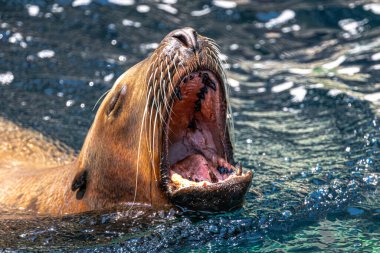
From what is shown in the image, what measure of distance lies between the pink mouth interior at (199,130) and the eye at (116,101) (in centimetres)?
38

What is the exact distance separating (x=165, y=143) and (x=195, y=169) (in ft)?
1.19

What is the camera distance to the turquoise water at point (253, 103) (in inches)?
187

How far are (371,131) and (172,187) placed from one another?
310 centimetres

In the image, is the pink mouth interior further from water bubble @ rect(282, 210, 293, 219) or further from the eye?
water bubble @ rect(282, 210, 293, 219)

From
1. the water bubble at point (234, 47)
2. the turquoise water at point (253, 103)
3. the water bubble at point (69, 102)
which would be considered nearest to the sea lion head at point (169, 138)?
the turquoise water at point (253, 103)

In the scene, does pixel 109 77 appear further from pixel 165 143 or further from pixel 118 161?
pixel 165 143

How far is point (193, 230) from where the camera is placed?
184 inches

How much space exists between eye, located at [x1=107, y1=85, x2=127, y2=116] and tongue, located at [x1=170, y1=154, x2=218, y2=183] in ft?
1.95

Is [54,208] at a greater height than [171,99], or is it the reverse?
[171,99]

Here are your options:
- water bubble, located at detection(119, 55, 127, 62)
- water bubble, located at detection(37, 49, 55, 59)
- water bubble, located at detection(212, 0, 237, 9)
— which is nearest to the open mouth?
water bubble, located at detection(119, 55, 127, 62)

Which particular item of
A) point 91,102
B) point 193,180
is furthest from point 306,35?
point 193,180

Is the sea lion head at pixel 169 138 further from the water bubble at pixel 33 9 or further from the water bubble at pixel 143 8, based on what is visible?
the water bubble at pixel 143 8

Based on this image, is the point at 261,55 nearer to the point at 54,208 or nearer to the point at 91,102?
the point at 91,102

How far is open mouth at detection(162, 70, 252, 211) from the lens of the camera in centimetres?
455
